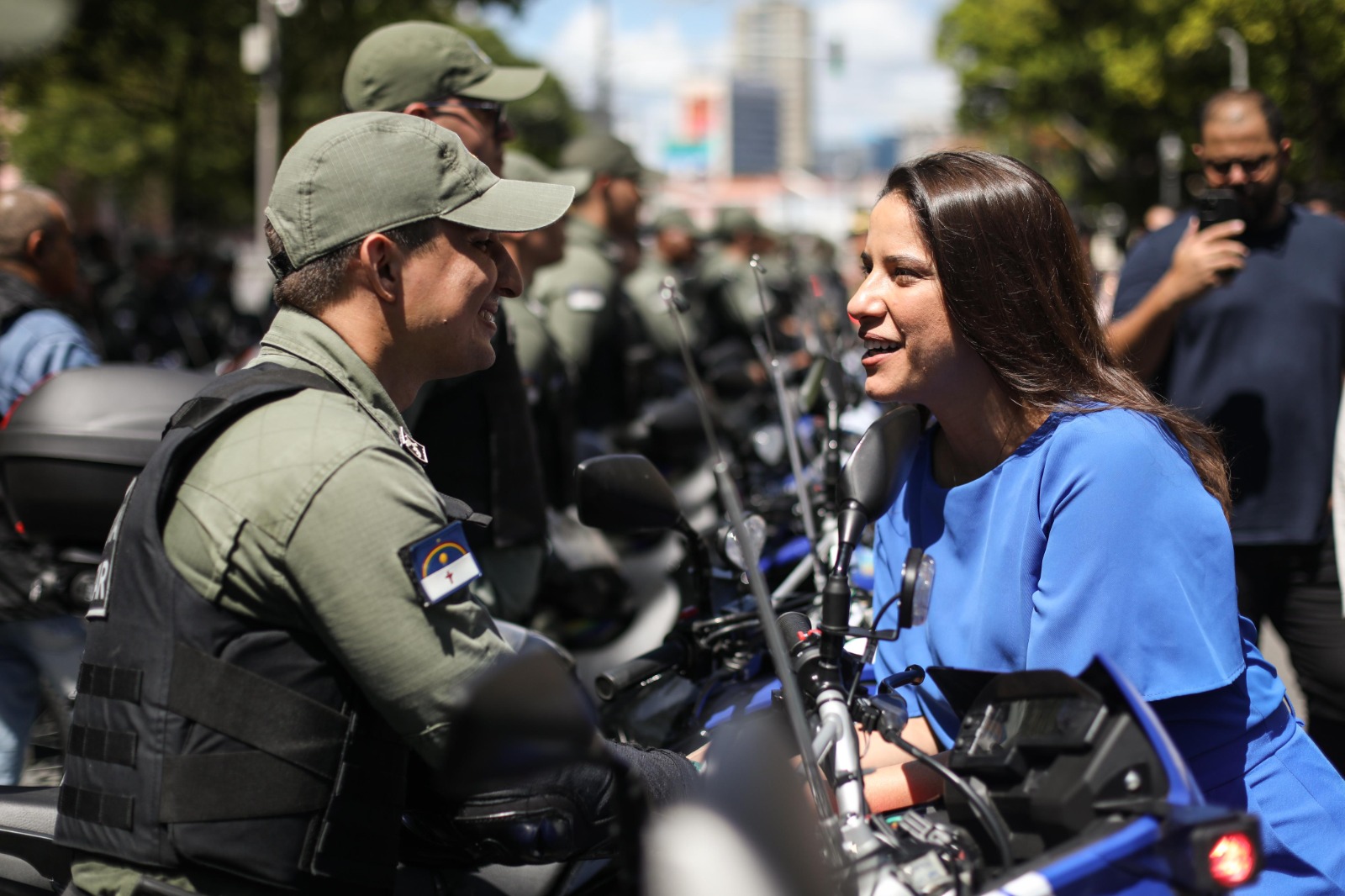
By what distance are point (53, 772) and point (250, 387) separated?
3.18 meters

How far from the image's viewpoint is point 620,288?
22.8ft

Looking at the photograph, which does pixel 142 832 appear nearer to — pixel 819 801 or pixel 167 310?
pixel 819 801

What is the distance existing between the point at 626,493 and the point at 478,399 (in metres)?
1.23

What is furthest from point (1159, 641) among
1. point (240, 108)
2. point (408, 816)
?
point (240, 108)

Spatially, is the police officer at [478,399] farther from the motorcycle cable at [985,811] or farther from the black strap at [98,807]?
the motorcycle cable at [985,811]

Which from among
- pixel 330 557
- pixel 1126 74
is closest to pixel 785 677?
pixel 330 557

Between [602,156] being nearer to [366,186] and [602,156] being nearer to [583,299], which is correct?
[583,299]

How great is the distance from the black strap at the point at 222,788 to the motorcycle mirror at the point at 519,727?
502 millimetres

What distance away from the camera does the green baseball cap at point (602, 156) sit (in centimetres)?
739

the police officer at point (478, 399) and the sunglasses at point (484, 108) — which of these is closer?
the police officer at point (478, 399)

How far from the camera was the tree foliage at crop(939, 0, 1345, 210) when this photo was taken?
2162 cm

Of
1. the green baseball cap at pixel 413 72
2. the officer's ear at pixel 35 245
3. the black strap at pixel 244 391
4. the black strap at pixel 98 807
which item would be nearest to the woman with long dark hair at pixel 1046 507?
the black strap at pixel 244 391

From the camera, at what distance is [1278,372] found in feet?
12.2

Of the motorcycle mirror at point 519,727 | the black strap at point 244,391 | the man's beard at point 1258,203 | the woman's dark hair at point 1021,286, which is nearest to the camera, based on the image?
the motorcycle mirror at point 519,727
